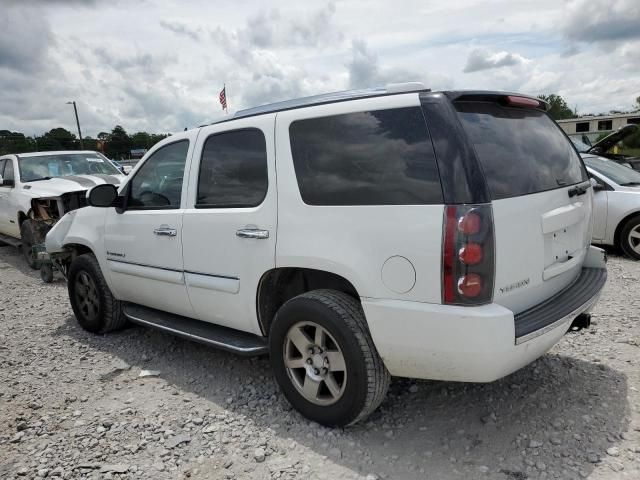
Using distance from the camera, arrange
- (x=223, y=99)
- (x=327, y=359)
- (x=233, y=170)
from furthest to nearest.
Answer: (x=223, y=99)
(x=233, y=170)
(x=327, y=359)

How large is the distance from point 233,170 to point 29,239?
639 cm

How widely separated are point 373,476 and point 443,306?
961 mm

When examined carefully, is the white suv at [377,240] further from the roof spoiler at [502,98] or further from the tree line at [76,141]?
the tree line at [76,141]

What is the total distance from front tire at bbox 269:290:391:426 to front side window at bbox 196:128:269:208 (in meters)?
0.79

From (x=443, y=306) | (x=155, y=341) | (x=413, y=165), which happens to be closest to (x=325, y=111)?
(x=413, y=165)

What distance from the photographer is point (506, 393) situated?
3375mm

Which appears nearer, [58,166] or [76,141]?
[58,166]

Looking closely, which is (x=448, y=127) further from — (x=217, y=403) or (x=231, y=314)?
(x=217, y=403)

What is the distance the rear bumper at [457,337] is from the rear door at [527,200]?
13cm

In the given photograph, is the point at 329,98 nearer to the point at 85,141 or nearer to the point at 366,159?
the point at 366,159

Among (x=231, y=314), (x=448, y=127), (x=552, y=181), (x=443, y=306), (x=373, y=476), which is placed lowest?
(x=373, y=476)

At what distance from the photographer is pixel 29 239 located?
833 cm

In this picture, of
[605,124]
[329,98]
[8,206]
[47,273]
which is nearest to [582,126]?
[605,124]

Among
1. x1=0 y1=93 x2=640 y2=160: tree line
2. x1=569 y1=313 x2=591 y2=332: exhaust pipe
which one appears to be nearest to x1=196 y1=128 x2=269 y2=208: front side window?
x1=569 y1=313 x2=591 y2=332: exhaust pipe
